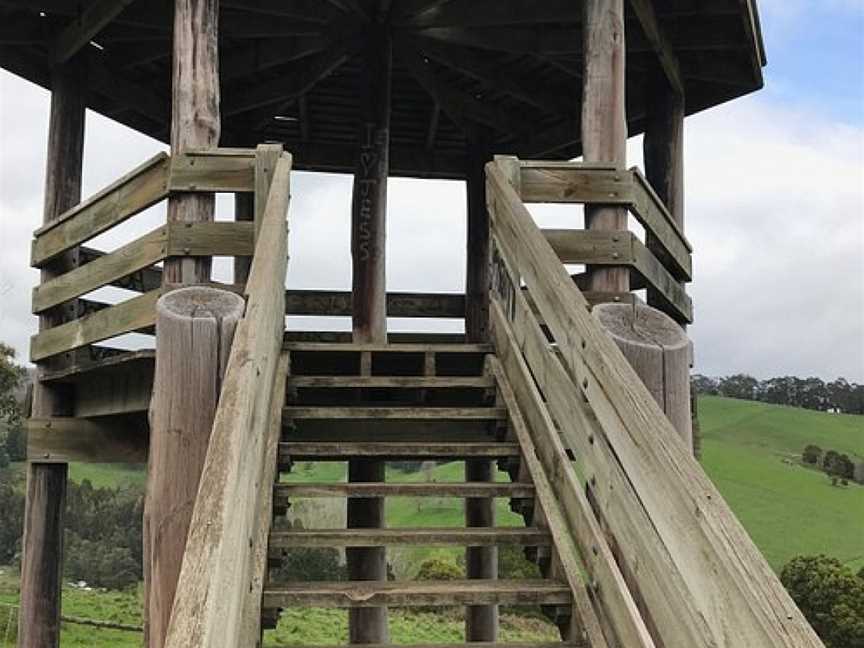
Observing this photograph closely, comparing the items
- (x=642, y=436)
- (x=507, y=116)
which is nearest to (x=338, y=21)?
(x=507, y=116)

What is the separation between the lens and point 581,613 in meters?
3.37

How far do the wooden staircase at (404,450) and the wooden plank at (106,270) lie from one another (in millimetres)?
883

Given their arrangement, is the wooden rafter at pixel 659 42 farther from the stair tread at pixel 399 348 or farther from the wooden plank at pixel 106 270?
the wooden plank at pixel 106 270

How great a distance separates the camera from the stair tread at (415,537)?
3.81 meters

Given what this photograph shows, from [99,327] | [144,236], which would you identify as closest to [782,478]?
[99,327]

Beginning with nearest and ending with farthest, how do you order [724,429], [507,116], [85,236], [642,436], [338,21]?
[642,436], [85,236], [338,21], [507,116], [724,429]

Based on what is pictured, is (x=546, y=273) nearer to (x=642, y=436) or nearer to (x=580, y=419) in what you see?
(x=580, y=419)

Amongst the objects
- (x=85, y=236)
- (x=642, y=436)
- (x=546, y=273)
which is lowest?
(x=642, y=436)

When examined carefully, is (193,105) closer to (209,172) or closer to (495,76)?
(209,172)

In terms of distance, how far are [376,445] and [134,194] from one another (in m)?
2.05

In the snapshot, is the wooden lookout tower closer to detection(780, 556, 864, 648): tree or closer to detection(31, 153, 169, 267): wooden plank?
detection(31, 153, 169, 267): wooden plank

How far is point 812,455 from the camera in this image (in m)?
50.7

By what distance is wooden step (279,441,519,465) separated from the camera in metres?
4.41

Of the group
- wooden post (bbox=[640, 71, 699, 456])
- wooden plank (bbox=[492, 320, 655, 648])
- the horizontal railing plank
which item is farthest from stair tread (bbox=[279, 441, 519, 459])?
wooden post (bbox=[640, 71, 699, 456])
